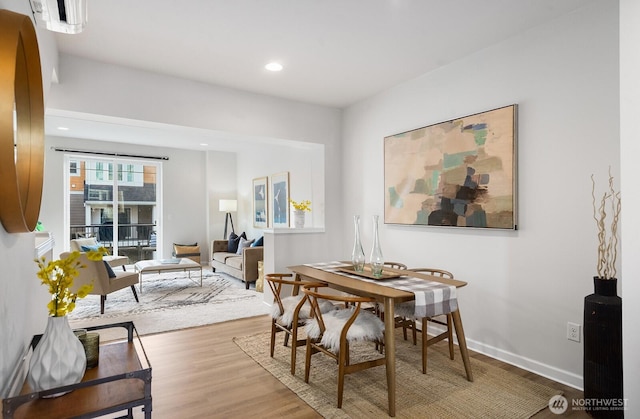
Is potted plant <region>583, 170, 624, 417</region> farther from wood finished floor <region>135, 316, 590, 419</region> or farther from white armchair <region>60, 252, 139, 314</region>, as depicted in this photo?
white armchair <region>60, 252, 139, 314</region>

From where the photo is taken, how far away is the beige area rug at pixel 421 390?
2.26m

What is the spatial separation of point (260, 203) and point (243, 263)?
2.00 meters

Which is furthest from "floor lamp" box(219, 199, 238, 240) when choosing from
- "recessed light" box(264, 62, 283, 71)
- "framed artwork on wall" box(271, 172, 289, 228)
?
"recessed light" box(264, 62, 283, 71)

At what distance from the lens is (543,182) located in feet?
8.96

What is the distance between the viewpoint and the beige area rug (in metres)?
2.26

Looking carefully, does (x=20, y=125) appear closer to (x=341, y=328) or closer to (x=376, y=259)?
(x=341, y=328)

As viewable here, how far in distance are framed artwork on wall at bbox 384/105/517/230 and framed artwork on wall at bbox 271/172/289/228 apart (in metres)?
2.70

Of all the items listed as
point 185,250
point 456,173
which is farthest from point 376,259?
point 185,250

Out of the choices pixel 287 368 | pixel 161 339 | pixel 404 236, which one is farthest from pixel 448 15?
pixel 161 339

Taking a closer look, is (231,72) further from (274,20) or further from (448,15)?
(448,15)

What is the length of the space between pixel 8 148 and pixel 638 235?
2.49m

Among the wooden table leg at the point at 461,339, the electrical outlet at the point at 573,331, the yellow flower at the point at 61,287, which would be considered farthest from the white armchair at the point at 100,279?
the electrical outlet at the point at 573,331

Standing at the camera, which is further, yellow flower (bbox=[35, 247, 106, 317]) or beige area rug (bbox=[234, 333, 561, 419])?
beige area rug (bbox=[234, 333, 561, 419])

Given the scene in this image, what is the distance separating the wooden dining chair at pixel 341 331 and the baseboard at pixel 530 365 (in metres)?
1.22
